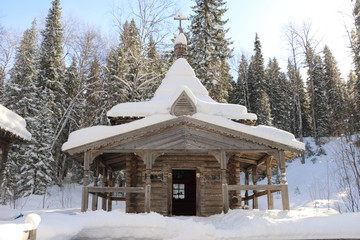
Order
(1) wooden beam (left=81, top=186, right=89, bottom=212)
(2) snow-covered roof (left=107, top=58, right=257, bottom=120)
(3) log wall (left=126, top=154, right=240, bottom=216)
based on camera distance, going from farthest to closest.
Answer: (2) snow-covered roof (left=107, top=58, right=257, bottom=120)
(3) log wall (left=126, top=154, right=240, bottom=216)
(1) wooden beam (left=81, top=186, right=89, bottom=212)

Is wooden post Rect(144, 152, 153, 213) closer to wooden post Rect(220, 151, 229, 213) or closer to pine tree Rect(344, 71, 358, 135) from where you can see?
wooden post Rect(220, 151, 229, 213)

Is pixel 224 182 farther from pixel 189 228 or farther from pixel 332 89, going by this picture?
pixel 332 89

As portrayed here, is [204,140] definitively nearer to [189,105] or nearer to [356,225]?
[189,105]

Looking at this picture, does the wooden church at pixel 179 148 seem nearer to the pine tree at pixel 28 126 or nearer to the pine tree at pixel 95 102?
the pine tree at pixel 95 102

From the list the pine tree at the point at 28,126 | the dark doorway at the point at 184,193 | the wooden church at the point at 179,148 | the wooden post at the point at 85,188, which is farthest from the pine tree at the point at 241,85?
the wooden post at the point at 85,188

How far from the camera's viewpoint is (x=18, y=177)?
1121 inches

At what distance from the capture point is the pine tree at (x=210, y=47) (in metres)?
29.4

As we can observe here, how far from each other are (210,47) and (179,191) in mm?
17795

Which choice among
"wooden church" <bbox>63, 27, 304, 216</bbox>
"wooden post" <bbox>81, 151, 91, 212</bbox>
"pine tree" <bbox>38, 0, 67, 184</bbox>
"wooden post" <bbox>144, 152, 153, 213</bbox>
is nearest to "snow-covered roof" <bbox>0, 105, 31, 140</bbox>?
"wooden church" <bbox>63, 27, 304, 216</bbox>

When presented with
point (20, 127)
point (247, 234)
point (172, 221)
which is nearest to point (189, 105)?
point (172, 221)

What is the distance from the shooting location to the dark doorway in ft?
59.1

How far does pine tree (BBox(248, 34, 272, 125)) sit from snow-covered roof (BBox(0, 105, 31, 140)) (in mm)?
30149

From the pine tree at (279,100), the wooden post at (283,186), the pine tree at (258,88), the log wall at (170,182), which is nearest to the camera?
the wooden post at (283,186)

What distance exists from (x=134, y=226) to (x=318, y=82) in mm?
43522
